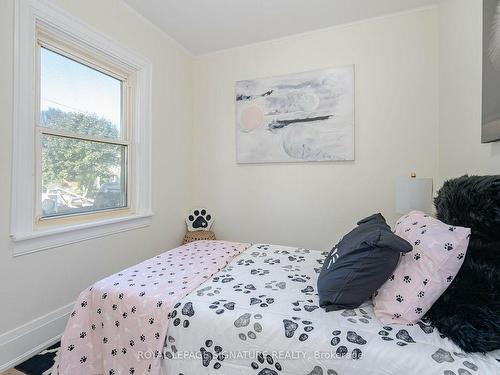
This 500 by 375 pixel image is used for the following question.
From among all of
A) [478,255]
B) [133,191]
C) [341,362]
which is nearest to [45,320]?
[133,191]

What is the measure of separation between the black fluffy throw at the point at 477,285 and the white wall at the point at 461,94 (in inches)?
23.3

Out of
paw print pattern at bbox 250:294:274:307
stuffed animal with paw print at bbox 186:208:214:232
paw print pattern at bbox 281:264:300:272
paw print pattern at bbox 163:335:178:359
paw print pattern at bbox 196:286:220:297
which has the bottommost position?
paw print pattern at bbox 163:335:178:359

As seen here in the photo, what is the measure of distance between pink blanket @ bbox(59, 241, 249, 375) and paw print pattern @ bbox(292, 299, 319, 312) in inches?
20.8

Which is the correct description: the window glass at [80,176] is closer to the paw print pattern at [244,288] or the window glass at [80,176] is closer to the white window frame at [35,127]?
the white window frame at [35,127]

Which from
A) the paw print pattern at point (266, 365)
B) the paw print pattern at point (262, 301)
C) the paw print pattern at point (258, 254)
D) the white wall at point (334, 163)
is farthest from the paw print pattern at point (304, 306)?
the white wall at point (334, 163)

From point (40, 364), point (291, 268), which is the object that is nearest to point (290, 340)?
point (291, 268)

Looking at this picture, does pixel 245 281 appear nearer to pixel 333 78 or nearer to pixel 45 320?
pixel 45 320

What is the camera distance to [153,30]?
8.46 ft

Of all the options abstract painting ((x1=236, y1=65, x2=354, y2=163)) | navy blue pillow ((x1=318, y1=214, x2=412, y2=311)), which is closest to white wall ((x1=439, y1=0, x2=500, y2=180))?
abstract painting ((x1=236, y1=65, x2=354, y2=163))

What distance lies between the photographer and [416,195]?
6.14 ft

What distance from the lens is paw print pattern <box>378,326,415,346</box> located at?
896 millimetres

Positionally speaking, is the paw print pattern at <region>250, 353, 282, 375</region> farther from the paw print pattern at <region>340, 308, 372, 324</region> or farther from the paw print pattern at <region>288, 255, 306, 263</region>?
the paw print pattern at <region>288, 255, 306, 263</region>

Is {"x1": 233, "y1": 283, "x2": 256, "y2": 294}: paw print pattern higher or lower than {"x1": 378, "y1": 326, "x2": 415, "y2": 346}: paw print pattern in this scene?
higher

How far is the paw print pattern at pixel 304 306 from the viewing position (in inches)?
44.1
